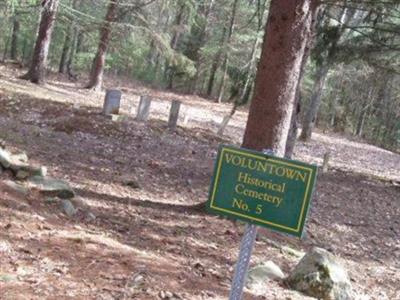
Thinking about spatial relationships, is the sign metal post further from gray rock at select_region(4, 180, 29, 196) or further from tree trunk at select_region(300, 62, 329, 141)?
tree trunk at select_region(300, 62, 329, 141)

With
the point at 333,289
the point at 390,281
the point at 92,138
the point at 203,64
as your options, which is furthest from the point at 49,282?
the point at 203,64

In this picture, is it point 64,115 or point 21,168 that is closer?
point 21,168

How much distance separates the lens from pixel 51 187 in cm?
620

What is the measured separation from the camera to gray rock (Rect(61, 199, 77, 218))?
5.84m

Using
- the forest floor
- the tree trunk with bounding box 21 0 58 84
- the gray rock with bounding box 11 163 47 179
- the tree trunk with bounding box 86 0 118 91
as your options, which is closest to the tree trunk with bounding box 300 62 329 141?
the forest floor

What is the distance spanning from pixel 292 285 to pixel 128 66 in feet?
117

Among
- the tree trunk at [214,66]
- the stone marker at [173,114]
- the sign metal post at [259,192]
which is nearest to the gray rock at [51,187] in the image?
the sign metal post at [259,192]

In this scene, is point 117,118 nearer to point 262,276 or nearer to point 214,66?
point 262,276

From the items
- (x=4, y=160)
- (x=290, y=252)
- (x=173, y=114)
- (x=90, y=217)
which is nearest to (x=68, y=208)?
(x=90, y=217)

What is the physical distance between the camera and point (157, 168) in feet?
31.6

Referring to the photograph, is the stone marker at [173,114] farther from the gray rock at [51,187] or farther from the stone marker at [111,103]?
the gray rock at [51,187]

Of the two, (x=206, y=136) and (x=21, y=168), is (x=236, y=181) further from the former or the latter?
(x=206, y=136)

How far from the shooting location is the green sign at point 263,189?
3.13 metres

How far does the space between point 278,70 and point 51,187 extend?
302 cm
